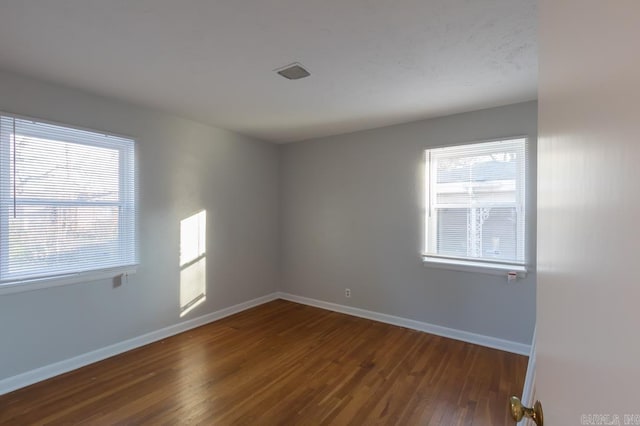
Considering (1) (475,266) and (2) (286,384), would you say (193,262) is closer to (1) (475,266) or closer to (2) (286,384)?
(2) (286,384)

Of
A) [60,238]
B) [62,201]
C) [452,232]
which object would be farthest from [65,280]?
[452,232]

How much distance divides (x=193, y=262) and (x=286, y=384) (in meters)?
1.98

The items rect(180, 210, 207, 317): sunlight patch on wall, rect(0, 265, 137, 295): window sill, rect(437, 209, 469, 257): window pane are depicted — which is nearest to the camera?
rect(0, 265, 137, 295): window sill

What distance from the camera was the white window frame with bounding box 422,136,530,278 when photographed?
2.89 m

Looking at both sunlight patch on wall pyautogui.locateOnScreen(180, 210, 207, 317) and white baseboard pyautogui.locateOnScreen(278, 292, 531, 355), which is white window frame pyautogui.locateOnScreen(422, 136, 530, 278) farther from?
sunlight patch on wall pyautogui.locateOnScreen(180, 210, 207, 317)

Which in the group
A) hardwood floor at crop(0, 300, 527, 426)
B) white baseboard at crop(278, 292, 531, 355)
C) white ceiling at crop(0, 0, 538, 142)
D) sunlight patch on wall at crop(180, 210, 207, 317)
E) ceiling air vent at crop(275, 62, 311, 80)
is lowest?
hardwood floor at crop(0, 300, 527, 426)

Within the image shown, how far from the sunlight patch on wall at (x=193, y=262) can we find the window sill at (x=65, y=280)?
1.96 ft

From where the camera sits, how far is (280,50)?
1.96m

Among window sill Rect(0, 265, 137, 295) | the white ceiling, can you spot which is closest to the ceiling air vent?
the white ceiling

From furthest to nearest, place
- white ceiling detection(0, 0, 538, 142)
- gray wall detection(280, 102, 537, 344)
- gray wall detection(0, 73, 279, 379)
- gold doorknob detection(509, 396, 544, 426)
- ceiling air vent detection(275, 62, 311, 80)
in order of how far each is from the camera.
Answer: gray wall detection(280, 102, 537, 344)
gray wall detection(0, 73, 279, 379)
ceiling air vent detection(275, 62, 311, 80)
white ceiling detection(0, 0, 538, 142)
gold doorknob detection(509, 396, 544, 426)

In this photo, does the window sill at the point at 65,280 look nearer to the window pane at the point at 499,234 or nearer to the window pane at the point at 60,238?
the window pane at the point at 60,238

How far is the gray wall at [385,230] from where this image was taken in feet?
9.86

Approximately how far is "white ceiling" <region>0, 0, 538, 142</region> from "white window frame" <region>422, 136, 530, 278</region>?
628mm

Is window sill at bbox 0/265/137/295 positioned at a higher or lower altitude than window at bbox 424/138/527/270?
lower
